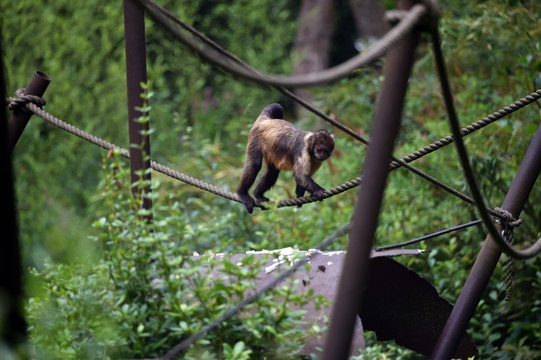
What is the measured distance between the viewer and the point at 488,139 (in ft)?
17.8

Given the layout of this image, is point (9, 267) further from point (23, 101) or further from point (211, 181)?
point (211, 181)

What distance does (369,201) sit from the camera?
64.7 inches

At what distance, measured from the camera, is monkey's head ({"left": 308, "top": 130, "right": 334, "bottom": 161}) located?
3.99 metres

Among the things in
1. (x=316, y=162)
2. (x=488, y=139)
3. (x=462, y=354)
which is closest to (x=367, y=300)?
(x=462, y=354)

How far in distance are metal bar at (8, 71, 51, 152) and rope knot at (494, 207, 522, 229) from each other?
2.26m

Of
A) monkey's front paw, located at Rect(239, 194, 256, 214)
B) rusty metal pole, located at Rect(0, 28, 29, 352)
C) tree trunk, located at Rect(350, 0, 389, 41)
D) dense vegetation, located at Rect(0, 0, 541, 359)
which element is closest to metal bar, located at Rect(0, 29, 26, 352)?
rusty metal pole, located at Rect(0, 28, 29, 352)

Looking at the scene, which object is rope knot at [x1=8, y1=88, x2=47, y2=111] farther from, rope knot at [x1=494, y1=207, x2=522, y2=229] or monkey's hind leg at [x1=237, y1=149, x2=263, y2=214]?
rope knot at [x1=494, y1=207, x2=522, y2=229]

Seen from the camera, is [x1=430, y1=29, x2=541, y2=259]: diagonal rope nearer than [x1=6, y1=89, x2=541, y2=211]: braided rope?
Yes

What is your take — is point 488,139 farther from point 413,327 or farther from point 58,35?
point 58,35

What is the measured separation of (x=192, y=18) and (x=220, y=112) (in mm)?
1521

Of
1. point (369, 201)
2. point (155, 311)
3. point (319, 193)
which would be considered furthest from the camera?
point (319, 193)

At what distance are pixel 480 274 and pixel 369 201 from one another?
159 cm

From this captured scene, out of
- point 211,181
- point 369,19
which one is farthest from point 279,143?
point 369,19

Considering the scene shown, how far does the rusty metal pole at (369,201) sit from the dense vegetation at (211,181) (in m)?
0.50
